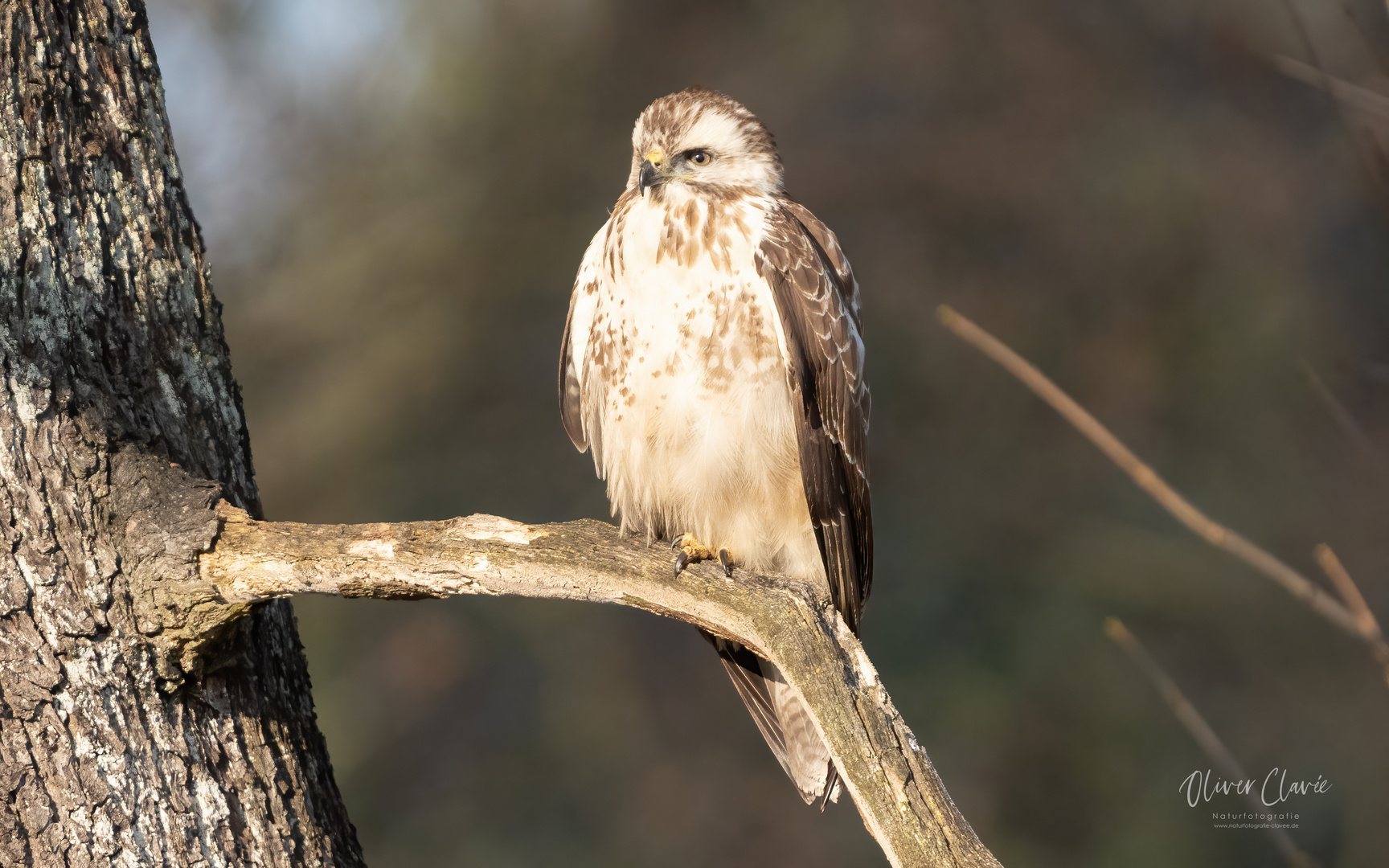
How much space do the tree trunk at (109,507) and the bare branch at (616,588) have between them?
0.37 ft

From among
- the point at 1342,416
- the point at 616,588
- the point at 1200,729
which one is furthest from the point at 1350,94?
the point at 616,588

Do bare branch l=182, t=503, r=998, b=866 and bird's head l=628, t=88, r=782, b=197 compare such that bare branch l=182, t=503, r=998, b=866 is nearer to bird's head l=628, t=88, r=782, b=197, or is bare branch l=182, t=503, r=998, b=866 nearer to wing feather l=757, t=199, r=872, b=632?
wing feather l=757, t=199, r=872, b=632

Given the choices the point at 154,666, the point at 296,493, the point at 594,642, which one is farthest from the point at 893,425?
the point at 154,666

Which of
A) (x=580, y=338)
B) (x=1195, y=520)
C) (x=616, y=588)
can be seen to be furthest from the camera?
(x=580, y=338)

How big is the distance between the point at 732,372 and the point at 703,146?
612 mm

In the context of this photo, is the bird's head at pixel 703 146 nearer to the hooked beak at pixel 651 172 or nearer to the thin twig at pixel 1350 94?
the hooked beak at pixel 651 172

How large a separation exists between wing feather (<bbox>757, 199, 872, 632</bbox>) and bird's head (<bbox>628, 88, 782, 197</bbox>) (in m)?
0.13

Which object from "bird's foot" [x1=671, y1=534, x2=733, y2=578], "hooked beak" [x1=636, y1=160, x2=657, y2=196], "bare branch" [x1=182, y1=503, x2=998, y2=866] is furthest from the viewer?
"hooked beak" [x1=636, y1=160, x2=657, y2=196]

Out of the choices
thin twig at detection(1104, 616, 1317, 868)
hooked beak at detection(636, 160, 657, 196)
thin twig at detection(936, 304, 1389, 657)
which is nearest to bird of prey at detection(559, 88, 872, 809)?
hooked beak at detection(636, 160, 657, 196)

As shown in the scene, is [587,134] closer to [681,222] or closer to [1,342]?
[681,222]

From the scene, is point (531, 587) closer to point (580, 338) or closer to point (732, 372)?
point (732, 372)

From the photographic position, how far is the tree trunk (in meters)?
1.50

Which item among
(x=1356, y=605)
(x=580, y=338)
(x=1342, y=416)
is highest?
(x=580, y=338)

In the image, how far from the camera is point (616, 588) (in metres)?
1.67
